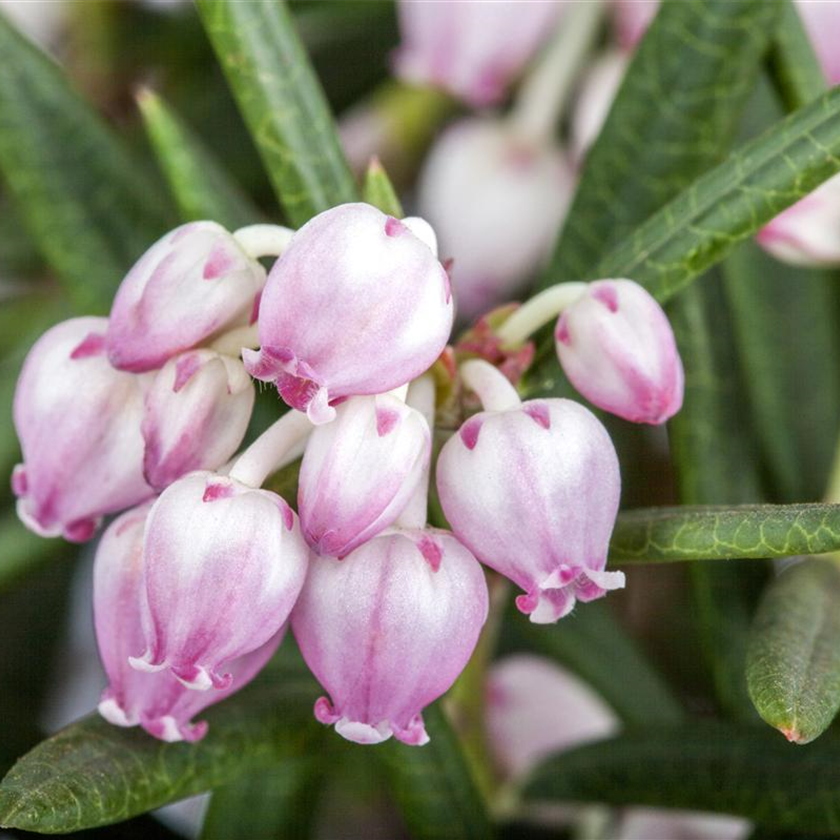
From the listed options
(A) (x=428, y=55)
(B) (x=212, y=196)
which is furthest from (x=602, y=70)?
(B) (x=212, y=196)

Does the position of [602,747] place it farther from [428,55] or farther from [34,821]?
[428,55]

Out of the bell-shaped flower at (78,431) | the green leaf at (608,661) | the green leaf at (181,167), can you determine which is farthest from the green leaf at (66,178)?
the green leaf at (608,661)

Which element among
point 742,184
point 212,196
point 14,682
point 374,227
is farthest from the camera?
point 14,682

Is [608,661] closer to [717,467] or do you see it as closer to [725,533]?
[717,467]

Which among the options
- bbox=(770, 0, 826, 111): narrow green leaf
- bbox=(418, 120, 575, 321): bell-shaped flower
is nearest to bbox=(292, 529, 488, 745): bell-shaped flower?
bbox=(770, 0, 826, 111): narrow green leaf

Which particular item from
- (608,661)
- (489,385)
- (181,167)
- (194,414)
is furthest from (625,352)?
(608,661)
